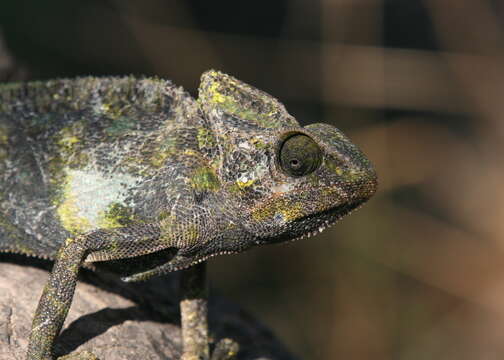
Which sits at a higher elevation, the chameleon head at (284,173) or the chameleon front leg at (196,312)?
the chameleon head at (284,173)

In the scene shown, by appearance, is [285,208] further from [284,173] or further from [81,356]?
[81,356]

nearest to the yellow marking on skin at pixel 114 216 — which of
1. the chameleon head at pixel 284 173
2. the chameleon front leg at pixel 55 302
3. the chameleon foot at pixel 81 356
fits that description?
the chameleon front leg at pixel 55 302

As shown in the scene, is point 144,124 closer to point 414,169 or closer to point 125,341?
point 125,341

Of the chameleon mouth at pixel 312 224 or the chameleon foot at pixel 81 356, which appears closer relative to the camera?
the chameleon foot at pixel 81 356

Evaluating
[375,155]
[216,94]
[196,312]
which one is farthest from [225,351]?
[375,155]

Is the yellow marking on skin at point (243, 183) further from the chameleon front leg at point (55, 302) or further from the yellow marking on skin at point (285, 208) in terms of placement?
the chameleon front leg at point (55, 302)

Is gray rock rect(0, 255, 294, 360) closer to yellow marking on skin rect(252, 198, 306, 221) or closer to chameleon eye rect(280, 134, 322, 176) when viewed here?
yellow marking on skin rect(252, 198, 306, 221)

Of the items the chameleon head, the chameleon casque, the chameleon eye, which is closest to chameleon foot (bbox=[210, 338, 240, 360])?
the chameleon casque
